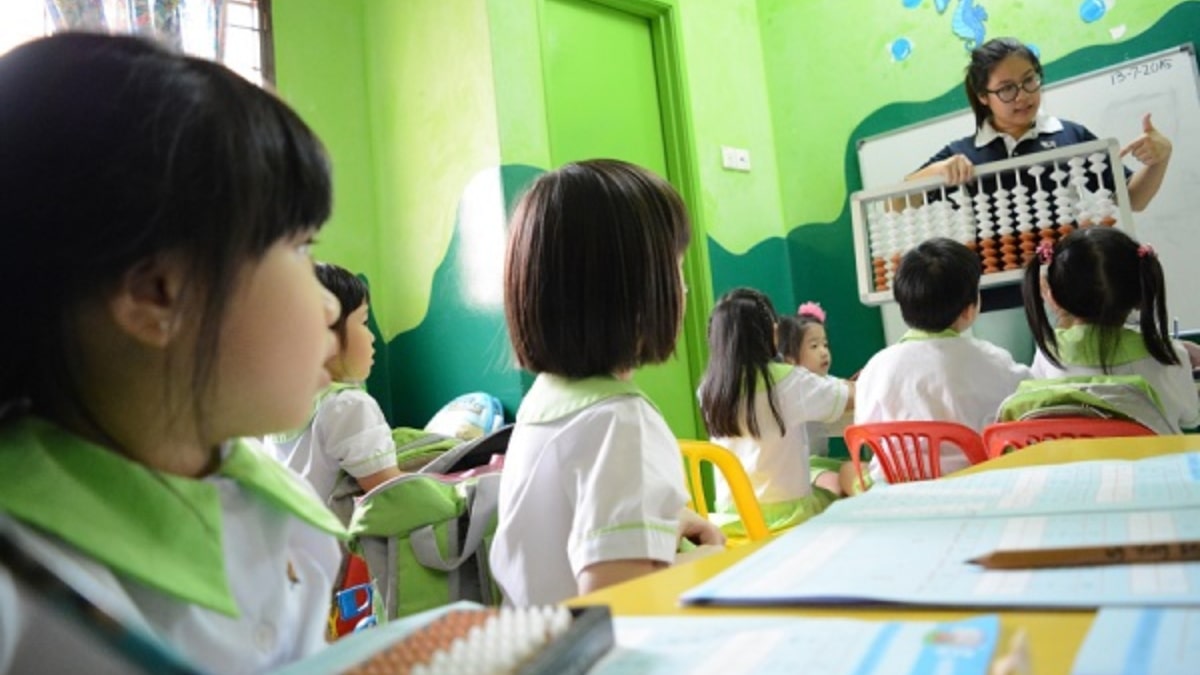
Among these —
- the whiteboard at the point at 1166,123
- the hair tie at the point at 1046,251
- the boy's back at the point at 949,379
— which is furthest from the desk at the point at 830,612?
the whiteboard at the point at 1166,123

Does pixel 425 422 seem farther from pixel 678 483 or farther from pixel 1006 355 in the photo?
pixel 678 483

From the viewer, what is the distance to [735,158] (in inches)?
145

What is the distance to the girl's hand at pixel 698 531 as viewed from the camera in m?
1.02

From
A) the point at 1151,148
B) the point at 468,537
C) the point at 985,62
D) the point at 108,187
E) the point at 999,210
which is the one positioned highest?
the point at 985,62

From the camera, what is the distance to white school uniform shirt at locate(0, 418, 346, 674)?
438mm

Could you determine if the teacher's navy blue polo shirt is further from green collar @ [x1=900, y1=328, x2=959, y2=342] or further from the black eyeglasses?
green collar @ [x1=900, y1=328, x2=959, y2=342]

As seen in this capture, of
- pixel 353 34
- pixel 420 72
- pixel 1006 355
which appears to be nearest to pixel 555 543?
pixel 1006 355

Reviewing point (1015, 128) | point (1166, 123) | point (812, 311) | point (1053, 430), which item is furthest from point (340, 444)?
point (1166, 123)

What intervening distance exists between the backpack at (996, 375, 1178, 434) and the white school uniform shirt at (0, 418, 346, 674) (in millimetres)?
1431

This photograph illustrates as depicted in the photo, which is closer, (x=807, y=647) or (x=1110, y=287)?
(x=807, y=647)

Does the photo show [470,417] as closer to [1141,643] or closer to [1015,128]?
[1015,128]

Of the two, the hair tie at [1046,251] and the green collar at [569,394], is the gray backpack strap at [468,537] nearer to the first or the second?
the green collar at [569,394]

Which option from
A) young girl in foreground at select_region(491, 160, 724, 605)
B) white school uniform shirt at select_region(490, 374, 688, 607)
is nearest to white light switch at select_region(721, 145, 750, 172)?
young girl in foreground at select_region(491, 160, 724, 605)

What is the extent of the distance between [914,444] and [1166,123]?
74.3 inches
